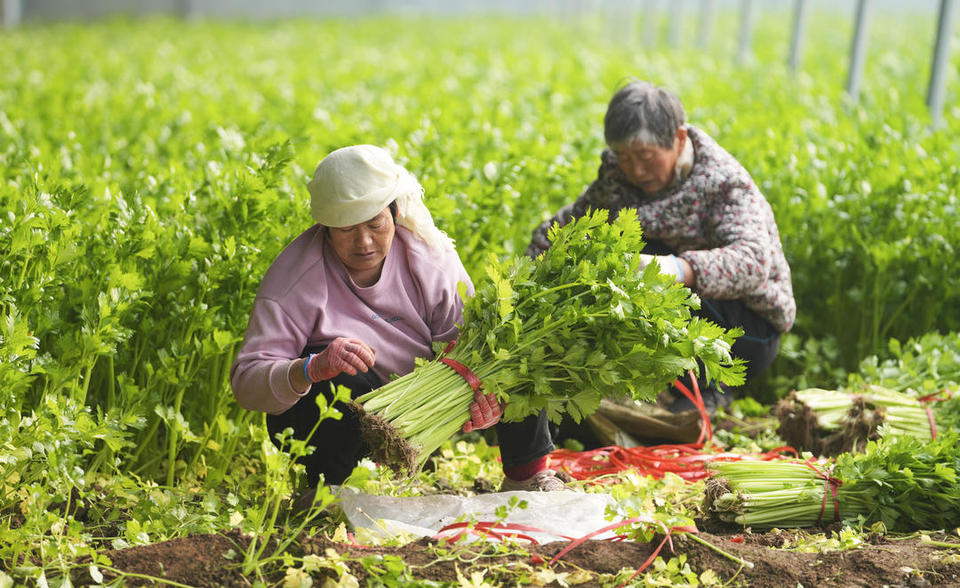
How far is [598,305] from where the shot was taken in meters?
2.96

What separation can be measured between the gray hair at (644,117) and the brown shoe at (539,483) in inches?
49.4

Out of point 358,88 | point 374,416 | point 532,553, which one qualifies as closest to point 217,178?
point 374,416

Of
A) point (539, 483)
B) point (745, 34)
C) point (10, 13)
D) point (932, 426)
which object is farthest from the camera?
point (10, 13)

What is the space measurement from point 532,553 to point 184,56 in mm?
13809

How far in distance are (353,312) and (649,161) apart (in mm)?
1366

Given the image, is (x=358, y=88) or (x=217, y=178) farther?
(x=358, y=88)

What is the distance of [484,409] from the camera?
3.10m

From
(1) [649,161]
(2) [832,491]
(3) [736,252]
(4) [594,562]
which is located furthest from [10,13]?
(4) [594,562]

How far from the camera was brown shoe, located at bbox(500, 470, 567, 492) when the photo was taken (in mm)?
3453

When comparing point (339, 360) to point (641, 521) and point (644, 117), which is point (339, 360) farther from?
point (644, 117)

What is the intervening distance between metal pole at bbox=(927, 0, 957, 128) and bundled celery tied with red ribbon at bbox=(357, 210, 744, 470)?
17.2 feet

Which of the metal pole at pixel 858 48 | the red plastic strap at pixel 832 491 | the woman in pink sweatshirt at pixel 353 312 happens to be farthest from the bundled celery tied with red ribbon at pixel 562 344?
the metal pole at pixel 858 48

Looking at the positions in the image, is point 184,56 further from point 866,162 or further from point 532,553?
point 532,553

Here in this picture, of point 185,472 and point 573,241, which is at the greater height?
point 573,241
